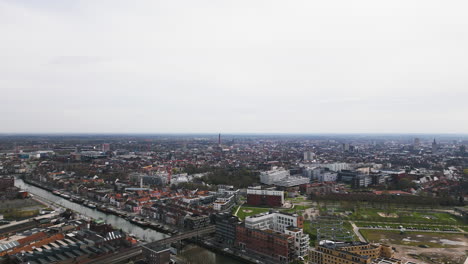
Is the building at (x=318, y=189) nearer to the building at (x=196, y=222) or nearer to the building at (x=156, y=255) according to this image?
the building at (x=196, y=222)

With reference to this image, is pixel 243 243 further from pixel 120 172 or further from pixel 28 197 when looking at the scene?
pixel 120 172

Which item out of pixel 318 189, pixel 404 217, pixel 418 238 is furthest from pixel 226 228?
pixel 318 189

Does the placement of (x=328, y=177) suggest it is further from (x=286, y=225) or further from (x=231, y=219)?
(x=231, y=219)

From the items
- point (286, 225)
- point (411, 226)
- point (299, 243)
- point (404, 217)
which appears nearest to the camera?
point (299, 243)

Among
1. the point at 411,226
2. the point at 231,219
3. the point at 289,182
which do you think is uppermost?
the point at 231,219

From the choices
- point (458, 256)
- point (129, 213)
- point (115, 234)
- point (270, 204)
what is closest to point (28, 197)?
point (129, 213)

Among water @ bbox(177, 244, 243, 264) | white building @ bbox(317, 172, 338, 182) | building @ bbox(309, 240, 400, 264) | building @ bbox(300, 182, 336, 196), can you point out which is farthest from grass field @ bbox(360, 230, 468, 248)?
white building @ bbox(317, 172, 338, 182)
